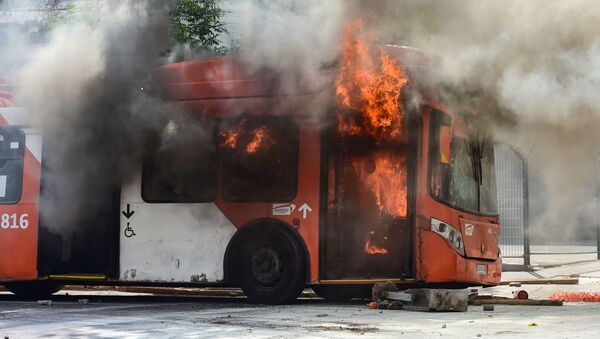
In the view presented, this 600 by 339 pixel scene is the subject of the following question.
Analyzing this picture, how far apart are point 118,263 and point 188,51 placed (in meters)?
3.38

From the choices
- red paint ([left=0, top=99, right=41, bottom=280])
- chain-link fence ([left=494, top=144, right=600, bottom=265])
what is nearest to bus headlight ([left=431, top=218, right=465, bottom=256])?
red paint ([left=0, top=99, right=41, bottom=280])

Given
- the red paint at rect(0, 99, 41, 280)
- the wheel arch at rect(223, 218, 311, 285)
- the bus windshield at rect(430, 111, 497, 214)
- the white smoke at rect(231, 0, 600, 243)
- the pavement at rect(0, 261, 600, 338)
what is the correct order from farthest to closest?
the red paint at rect(0, 99, 41, 280)
the wheel arch at rect(223, 218, 311, 285)
the bus windshield at rect(430, 111, 497, 214)
the white smoke at rect(231, 0, 600, 243)
the pavement at rect(0, 261, 600, 338)

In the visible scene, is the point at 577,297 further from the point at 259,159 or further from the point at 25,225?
the point at 25,225

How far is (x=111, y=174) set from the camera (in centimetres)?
1323

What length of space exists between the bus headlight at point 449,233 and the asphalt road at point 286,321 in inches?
29.1

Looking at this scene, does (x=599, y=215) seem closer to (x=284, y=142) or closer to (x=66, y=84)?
(x=284, y=142)

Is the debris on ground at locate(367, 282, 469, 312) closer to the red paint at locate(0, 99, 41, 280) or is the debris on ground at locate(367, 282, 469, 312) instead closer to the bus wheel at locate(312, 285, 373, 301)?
the bus wheel at locate(312, 285, 373, 301)

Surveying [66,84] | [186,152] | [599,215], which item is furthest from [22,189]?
[599,215]

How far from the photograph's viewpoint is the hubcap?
40.7 feet

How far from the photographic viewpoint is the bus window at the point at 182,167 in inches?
501

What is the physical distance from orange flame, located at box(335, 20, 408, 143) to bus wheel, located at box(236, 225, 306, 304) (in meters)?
1.57

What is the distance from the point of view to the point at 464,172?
12656mm

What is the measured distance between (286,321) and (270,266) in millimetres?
2377

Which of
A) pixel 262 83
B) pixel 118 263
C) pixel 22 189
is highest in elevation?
pixel 262 83
